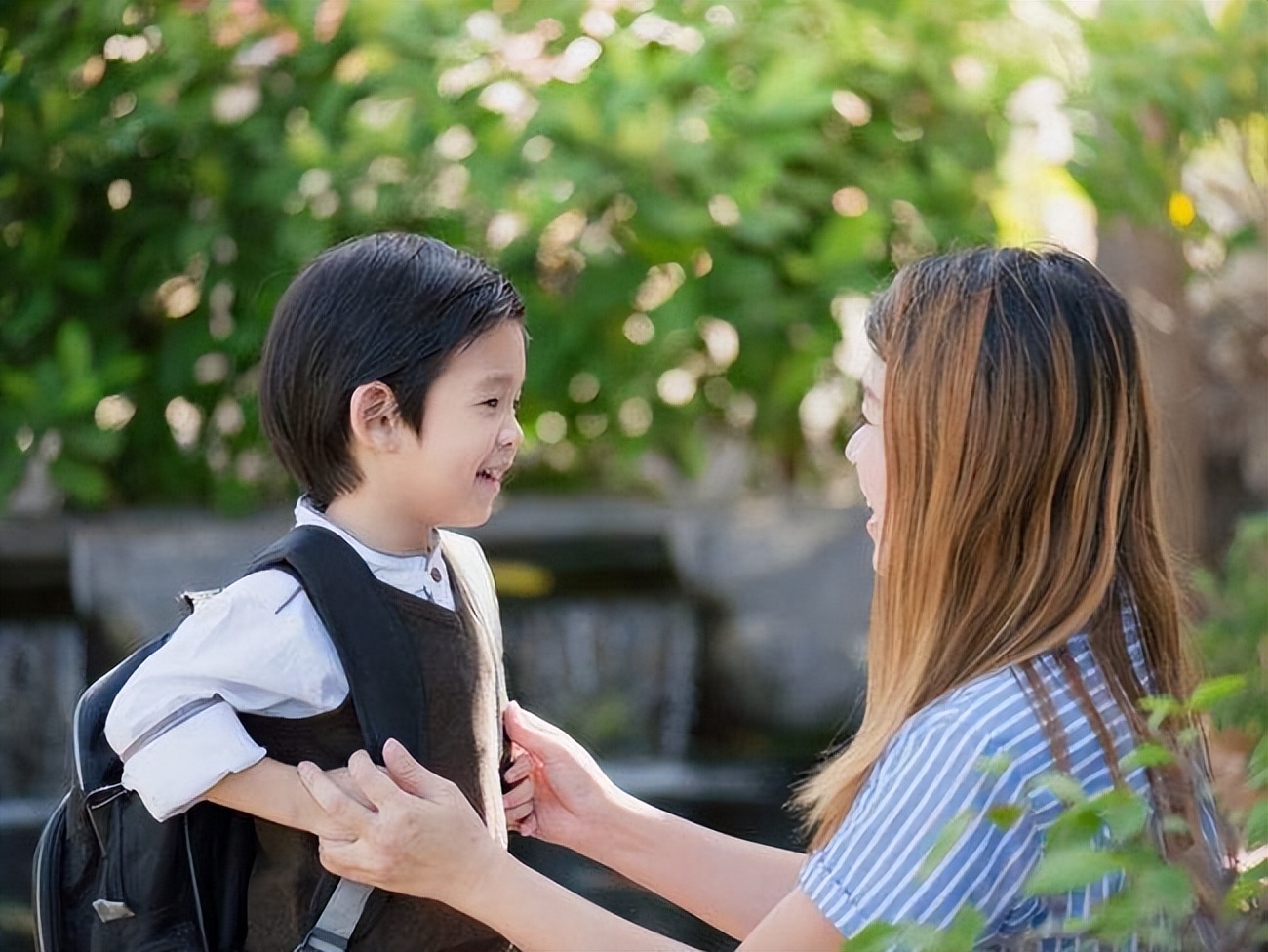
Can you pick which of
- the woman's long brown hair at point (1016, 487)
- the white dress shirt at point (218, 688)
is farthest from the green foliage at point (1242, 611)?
the white dress shirt at point (218, 688)

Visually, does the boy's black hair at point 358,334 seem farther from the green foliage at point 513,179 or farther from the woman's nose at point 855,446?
the green foliage at point 513,179

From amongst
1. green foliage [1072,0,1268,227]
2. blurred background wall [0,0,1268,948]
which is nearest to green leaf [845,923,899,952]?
blurred background wall [0,0,1268,948]

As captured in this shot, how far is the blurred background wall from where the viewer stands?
16.1 feet

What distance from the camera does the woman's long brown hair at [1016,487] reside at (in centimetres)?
173

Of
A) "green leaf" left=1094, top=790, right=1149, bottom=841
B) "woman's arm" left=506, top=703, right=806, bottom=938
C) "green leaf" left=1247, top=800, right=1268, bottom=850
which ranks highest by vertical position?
"green leaf" left=1094, top=790, right=1149, bottom=841

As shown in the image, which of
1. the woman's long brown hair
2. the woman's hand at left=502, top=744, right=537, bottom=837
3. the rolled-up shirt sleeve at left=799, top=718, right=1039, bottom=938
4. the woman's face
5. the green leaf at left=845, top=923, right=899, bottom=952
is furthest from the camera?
the woman's hand at left=502, top=744, right=537, bottom=837

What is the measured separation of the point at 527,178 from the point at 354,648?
124 inches

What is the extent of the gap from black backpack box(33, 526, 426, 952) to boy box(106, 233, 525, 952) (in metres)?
0.02

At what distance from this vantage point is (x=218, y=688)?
73.0 inches

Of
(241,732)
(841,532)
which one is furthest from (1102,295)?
(841,532)

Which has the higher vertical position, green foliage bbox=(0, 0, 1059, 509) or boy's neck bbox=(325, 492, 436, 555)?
boy's neck bbox=(325, 492, 436, 555)

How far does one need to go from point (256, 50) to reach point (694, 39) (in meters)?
1.22

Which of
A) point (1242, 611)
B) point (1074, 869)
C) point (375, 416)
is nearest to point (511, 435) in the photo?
point (375, 416)

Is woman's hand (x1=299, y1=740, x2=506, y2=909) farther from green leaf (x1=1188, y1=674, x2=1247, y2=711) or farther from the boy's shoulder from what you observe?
green leaf (x1=1188, y1=674, x2=1247, y2=711)
